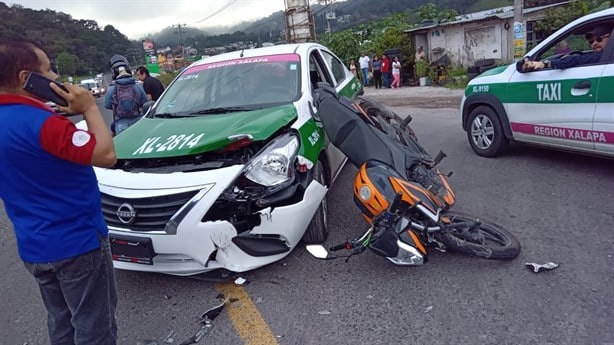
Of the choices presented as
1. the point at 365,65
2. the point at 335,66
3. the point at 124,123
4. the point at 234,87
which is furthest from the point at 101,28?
the point at 234,87

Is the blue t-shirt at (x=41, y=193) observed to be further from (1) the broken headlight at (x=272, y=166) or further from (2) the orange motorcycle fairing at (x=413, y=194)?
(2) the orange motorcycle fairing at (x=413, y=194)

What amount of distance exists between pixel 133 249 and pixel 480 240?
2.51 meters

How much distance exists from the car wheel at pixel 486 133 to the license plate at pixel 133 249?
4516 mm

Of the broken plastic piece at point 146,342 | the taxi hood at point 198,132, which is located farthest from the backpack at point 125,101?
the broken plastic piece at point 146,342

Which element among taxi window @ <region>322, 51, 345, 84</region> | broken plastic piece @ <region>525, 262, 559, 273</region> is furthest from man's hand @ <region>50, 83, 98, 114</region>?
taxi window @ <region>322, 51, 345, 84</region>

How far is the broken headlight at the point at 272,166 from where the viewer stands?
3070mm

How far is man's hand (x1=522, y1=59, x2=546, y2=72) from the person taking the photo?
15.8 feet

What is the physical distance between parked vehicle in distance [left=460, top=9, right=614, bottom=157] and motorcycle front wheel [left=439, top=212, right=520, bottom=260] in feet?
6.02

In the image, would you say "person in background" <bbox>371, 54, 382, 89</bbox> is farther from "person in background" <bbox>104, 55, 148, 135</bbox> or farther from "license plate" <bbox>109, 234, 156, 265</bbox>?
"license plate" <bbox>109, 234, 156, 265</bbox>

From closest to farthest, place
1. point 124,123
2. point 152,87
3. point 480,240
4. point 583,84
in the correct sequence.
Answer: point 480,240 → point 583,84 → point 124,123 → point 152,87

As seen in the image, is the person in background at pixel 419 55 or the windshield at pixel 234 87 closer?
the windshield at pixel 234 87

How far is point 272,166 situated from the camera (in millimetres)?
3117

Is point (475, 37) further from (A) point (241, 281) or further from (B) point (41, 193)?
(B) point (41, 193)

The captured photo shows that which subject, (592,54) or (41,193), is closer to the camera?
(41,193)
